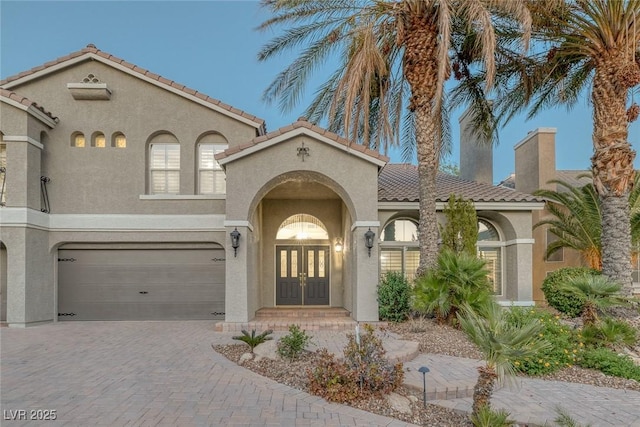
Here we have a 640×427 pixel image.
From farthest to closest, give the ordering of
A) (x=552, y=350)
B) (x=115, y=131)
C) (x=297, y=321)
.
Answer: (x=115, y=131) < (x=297, y=321) < (x=552, y=350)

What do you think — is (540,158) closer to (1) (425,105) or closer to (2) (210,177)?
(1) (425,105)

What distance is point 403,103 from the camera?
542 inches

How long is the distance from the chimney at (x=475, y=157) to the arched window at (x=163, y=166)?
1164cm

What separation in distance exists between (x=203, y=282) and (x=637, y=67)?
1429 cm

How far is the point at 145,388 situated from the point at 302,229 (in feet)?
31.0

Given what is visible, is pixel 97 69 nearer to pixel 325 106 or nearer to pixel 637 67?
pixel 325 106

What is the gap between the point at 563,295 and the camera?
12.1 metres

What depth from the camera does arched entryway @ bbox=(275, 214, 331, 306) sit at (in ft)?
50.5

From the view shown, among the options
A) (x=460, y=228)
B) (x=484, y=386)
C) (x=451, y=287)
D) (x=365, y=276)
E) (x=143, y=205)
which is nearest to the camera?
(x=484, y=386)

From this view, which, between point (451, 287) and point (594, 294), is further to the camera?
point (451, 287)

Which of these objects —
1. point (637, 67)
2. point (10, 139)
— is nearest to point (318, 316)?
point (10, 139)

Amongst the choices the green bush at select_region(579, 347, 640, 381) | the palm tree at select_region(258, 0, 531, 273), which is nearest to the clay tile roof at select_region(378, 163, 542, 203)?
the palm tree at select_region(258, 0, 531, 273)

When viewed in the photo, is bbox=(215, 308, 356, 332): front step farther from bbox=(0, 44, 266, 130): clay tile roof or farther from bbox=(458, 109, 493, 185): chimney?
bbox=(458, 109, 493, 185): chimney

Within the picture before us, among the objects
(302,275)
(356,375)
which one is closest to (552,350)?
(356,375)
